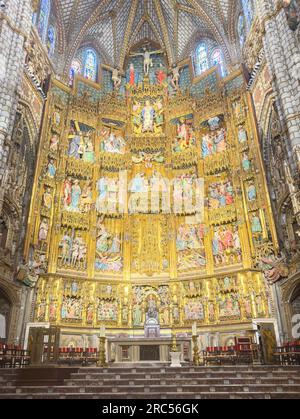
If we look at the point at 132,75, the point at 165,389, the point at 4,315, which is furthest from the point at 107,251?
the point at 132,75

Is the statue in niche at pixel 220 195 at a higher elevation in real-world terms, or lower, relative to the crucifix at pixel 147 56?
lower

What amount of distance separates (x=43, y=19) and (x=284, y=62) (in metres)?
16.2

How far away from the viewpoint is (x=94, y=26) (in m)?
27.1

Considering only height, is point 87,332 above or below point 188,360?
above

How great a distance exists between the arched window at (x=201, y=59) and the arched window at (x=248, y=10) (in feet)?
15.2

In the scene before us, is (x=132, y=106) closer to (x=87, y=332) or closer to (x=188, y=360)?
(x=87, y=332)

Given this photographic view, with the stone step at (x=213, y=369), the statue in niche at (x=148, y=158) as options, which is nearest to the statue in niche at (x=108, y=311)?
the stone step at (x=213, y=369)

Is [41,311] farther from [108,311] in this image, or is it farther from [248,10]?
[248,10]

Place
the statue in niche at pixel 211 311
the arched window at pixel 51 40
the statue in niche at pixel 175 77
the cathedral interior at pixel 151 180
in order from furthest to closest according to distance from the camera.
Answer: the statue in niche at pixel 175 77 → the arched window at pixel 51 40 → the statue in niche at pixel 211 311 → the cathedral interior at pixel 151 180

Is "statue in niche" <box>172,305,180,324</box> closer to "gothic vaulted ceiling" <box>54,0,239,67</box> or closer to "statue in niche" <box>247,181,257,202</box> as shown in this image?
"statue in niche" <box>247,181,257,202</box>

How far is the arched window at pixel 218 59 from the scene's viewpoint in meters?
24.5

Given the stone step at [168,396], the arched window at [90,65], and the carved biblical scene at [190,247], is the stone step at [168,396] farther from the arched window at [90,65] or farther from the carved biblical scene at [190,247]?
the arched window at [90,65]

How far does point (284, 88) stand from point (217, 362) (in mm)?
11888
